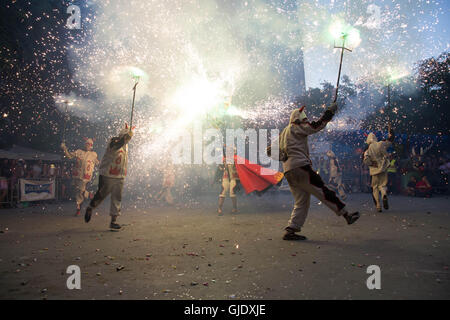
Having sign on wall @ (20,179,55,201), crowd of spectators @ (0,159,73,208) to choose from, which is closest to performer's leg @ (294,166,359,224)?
crowd of spectators @ (0,159,73,208)

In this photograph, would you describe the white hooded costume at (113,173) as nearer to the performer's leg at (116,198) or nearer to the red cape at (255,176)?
the performer's leg at (116,198)

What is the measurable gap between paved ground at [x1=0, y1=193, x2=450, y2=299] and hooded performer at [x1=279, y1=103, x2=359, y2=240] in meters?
0.43

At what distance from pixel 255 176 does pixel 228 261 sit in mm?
5605

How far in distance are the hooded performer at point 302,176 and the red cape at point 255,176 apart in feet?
12.0

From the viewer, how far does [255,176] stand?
31.7ft

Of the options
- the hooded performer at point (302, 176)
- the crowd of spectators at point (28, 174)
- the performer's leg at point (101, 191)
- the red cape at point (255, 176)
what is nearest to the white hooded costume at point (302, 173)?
the hooded performer at point (302, 176)

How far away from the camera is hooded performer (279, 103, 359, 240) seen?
212 inches

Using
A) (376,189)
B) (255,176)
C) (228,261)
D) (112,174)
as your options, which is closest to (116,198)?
(112,174)

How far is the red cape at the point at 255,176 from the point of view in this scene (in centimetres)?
950

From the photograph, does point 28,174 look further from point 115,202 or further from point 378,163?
point 378,163

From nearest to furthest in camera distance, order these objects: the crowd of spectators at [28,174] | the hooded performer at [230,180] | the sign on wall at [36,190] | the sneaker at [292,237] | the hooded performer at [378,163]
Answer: the sneaker at [292,237] → the hooded performer at [378,163] → the hooded performer at [230,180] → the crowd of spectators at [28,174] → the sign on wall at [36,190]

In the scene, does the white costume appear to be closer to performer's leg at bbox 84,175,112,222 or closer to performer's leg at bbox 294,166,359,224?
performer's leg at bbox 84,175,112,222
